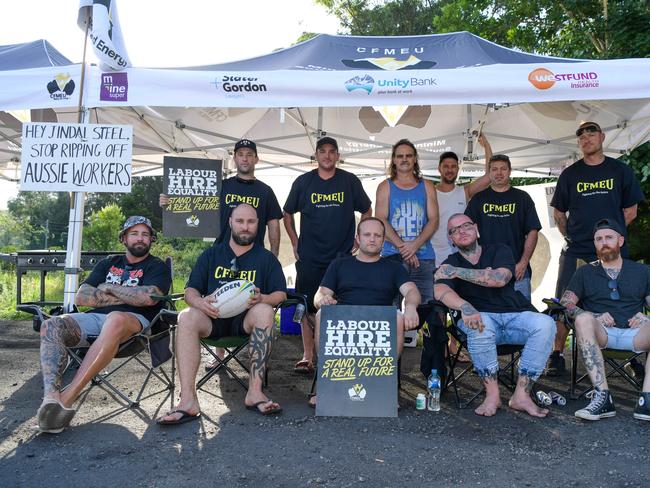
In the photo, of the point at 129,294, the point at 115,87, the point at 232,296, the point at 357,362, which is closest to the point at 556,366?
the point at 357,362

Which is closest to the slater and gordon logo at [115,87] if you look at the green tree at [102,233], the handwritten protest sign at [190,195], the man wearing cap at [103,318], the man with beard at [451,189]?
the man wearing cap at [103,318]

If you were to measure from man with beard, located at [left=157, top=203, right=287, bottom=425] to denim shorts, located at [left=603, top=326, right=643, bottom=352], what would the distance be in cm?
198

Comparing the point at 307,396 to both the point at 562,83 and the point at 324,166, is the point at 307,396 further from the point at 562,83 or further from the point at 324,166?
the point at 562,83

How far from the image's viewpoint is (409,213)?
4312mm

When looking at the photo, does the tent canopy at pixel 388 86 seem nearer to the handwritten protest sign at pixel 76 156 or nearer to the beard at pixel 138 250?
the handwritten protest sign at pixel 76 156

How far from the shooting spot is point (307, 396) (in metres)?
3.79

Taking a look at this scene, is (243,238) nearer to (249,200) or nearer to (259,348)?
(259,348)

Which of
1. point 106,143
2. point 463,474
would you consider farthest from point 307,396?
point 106,143

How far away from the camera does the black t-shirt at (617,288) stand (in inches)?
141

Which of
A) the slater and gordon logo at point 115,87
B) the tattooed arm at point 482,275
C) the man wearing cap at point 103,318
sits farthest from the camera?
the slater and gordon logo at point 115,87

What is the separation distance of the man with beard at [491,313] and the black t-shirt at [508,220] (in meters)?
0.68

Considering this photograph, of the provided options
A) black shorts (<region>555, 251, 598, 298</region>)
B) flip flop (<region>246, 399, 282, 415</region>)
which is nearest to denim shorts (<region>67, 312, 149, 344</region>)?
flip flop (<region>246, 399, 282, 415</region>)

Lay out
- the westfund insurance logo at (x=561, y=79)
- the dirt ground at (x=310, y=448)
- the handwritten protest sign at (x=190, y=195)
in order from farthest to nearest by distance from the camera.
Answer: the handwritten protest sign at (x=190, y=195) → the westfund insurance logo at (x=561, y=79) → the dirt ground at (x=310, y=448)

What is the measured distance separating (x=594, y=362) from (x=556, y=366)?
3.71 ft
